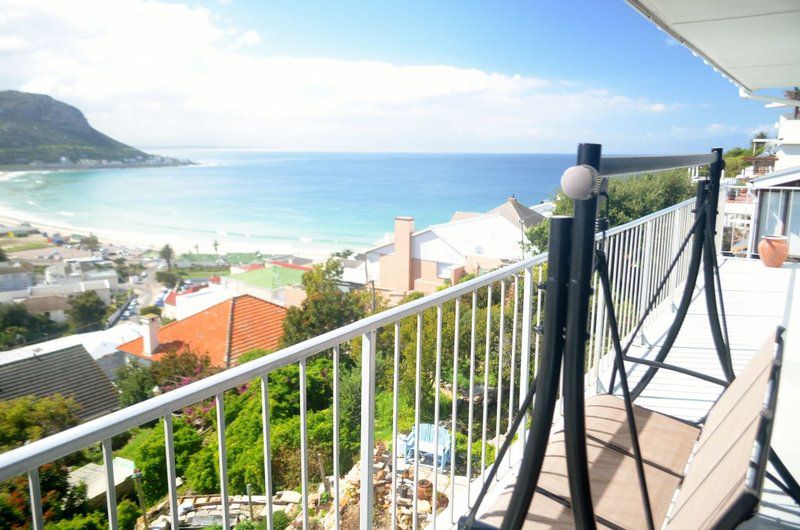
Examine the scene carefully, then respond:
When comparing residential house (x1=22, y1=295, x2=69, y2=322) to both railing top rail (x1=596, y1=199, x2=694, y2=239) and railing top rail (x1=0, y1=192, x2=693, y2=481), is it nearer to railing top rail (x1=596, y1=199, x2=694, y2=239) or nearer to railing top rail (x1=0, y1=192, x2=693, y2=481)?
railing top rail (x1=596, y1=199, x2=694, y2=239)

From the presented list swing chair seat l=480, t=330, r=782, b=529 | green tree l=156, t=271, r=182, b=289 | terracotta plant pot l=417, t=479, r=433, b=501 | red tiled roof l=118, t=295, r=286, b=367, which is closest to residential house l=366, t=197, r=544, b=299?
red tiled roof l=118, t=295, r=286, b=367

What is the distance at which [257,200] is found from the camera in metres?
91.8

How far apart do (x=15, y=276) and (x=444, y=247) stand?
126 feet

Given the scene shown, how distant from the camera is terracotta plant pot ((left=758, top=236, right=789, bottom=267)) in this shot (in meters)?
6.20

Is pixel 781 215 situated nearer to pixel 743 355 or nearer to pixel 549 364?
pixel 743 355

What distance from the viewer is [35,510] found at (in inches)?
27.2

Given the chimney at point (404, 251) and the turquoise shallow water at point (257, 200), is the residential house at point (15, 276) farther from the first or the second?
the chimney at point (404, 251)

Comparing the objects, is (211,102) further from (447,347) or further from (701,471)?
(701,471)

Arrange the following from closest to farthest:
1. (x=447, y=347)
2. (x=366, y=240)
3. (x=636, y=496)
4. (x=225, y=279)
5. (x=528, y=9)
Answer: (x=636, y=496), (x=447, y=347), (x=225, y=279), (x=366, y=240), (x=528, y=9)

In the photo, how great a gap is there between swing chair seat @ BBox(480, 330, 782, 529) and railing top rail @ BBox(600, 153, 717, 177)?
0.52 metres

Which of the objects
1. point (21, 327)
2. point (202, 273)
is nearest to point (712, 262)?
point (21, 327)

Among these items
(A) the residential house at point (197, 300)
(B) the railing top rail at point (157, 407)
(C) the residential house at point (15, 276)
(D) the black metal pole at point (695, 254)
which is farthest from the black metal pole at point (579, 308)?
(C) the residential house at point (15, 276)

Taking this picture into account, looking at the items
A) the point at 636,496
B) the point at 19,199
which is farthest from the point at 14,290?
the point at 636,496

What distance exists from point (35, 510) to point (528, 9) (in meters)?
116
